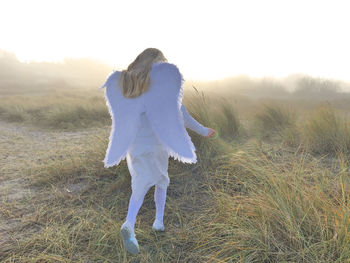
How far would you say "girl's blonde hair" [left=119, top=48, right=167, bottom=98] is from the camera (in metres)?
1.94

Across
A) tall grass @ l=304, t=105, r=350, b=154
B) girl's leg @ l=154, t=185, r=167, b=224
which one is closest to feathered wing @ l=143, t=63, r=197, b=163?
girl's leg @ l=154, t=185, r=167, b=224

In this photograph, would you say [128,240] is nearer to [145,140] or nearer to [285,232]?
[145,140]

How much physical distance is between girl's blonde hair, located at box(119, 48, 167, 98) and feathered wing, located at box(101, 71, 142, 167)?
6cm

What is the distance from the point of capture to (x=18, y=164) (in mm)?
4027

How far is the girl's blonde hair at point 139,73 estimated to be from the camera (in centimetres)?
194

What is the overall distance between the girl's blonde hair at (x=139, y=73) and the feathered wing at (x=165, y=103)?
0.15ft

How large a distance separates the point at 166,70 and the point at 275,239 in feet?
4.21

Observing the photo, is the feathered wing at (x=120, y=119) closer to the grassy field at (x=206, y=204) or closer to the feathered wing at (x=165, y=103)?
the feathered wing at (x=165, y=103)

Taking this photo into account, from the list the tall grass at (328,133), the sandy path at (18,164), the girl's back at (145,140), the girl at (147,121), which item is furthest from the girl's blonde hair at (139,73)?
the tall grass at (328,133)

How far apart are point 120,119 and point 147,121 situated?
0.21 m

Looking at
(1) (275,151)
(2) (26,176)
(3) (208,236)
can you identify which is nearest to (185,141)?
(3) (208,236)

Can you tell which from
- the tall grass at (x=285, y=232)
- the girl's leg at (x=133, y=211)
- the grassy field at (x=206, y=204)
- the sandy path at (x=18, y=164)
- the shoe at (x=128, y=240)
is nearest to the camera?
the tall grass at (x=285, y=232)

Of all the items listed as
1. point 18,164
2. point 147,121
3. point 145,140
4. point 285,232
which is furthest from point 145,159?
point 18,164

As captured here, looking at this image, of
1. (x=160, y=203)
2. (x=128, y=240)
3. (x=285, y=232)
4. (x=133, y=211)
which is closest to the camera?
(x=285, y=232)
